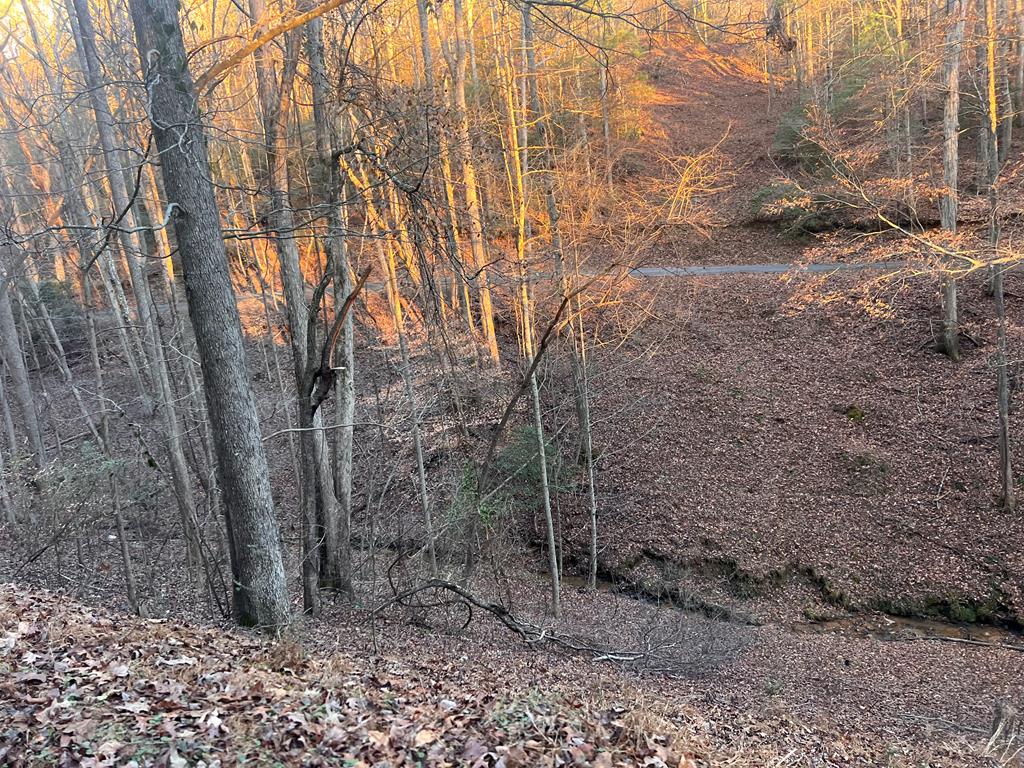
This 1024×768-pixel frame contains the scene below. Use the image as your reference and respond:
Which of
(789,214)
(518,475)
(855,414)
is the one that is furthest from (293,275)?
(789,214)

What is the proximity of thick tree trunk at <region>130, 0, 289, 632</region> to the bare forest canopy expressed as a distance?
1.0 inches

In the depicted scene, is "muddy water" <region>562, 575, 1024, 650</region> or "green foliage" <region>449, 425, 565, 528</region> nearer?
"muddy water" <region>562, 575, 1024, 650</region>

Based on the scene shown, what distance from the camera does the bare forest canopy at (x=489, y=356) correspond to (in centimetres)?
704

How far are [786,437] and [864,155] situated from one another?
20.3ft

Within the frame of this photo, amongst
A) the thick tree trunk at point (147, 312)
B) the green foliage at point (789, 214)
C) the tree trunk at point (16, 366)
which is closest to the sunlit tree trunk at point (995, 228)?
the green foliage at point (789, 214)

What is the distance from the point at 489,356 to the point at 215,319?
36.6 feet

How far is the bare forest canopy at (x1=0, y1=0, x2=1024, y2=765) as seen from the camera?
23.1 feet

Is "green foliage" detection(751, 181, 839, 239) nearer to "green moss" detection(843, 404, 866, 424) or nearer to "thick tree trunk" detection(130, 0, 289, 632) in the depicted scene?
"green moss" detection(843, 404, 866, 424)

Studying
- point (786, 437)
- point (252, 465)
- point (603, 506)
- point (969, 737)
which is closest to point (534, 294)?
point (603, 506)

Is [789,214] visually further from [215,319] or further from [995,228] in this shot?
[215,319]

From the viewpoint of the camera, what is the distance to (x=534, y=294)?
13.8 m

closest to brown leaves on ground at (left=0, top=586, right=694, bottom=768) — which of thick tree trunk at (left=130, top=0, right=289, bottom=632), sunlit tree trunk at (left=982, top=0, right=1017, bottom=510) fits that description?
thick tree trunk at (left=130, top=0, right=289, bottom=632)

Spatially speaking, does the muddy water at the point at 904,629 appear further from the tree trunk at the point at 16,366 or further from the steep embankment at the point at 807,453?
the tree trunk at the point at 16,366

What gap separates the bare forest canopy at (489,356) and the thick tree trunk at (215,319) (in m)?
0.03
